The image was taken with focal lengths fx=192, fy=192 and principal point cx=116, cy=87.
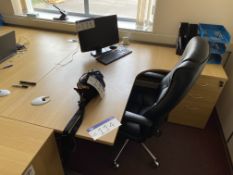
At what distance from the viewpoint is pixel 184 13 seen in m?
2.19

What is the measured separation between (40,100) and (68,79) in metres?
0.34

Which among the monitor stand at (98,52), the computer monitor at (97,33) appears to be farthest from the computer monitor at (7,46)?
the monitor stand at (98,52)

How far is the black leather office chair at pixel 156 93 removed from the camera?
1.14 m

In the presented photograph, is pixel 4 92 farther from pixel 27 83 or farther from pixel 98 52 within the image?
pixel 98 52

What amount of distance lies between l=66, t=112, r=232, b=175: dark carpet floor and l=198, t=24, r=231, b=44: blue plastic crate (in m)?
1.00

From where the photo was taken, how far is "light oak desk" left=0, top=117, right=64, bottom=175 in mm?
1001

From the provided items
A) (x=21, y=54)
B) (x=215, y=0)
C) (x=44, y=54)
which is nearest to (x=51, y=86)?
(x=44, y=54)

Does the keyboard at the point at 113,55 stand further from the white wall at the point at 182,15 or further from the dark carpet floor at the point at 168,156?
the dark carpet floor at the point at 168,156

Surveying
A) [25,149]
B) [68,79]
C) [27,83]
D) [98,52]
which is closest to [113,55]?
[98,52]

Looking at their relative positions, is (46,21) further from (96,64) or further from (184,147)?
(184,147)

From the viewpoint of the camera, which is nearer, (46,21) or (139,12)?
(139,12)

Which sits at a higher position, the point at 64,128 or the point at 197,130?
the point at 64,128

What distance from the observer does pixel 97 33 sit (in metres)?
2.01

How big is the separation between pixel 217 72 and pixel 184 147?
840mm
